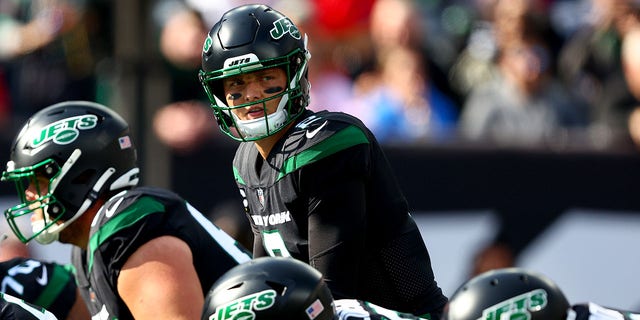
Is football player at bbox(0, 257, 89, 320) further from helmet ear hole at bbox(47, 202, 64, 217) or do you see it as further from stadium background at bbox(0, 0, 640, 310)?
stadium background at bbox(0, 0, 640, 310)

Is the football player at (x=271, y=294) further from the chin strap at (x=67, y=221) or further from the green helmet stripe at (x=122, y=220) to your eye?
the chin strap at (x=67, y=221)

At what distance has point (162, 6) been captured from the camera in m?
10.6

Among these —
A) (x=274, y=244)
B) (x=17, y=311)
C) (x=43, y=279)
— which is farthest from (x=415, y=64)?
(x=17, y=311)

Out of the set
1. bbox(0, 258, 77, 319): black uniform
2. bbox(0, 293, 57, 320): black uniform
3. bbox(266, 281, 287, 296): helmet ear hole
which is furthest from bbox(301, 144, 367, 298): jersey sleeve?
bbox(0, 258, 77, 319): black uniform

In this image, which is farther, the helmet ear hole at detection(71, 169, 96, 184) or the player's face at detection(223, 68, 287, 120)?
the helmet ear hole at detection(71, 169, 96, 184)

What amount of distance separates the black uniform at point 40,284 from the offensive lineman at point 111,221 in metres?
0.26

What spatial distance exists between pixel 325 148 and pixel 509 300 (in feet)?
3.43

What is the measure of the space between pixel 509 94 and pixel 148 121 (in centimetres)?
279

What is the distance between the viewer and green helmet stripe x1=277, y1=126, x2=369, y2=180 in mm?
5004

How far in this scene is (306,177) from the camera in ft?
Result: 16.4

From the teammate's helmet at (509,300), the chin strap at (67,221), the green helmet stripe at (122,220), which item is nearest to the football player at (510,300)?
the teammate's helmet at (509,300)

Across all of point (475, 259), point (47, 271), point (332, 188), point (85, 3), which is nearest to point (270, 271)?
point (332, 188)

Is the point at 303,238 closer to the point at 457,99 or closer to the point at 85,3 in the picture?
the point at 457,99

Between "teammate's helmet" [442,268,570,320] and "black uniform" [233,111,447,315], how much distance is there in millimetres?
673
